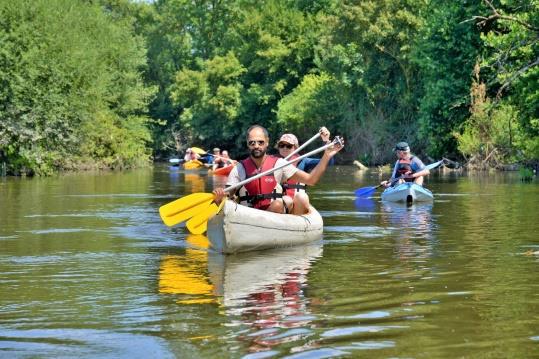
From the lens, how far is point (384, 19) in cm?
4844

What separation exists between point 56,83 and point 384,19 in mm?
16138

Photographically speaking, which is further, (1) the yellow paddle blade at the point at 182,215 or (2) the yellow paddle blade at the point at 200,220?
(2) the yellow paddle blade at the point at 200,220

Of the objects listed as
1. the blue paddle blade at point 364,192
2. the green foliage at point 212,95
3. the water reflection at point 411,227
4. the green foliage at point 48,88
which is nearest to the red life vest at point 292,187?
the water reflection at point 411,227

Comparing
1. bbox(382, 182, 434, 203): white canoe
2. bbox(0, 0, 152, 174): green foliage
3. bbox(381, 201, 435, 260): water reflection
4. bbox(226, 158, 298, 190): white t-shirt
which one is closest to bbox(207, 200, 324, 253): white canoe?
bbox(226, 158, 298, 190): white t-shirt

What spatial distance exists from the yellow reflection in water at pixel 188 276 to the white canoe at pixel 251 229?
331 millimetres

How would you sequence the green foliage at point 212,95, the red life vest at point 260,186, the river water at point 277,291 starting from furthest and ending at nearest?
the green foliage at point 212,95
the red life vest at point 260,186
the river water at point 277,291

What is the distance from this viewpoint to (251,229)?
12359mm

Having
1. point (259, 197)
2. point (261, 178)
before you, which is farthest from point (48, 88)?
point (261, 178)

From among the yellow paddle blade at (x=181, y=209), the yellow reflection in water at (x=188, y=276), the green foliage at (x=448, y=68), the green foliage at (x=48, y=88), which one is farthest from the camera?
the green foliage at (x=48, y=88)

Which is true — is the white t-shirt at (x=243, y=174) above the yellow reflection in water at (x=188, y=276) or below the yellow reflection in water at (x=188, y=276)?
above

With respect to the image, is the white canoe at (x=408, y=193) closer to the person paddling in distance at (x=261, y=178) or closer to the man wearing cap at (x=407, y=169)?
the man wearing cap at (x=407, y=169)

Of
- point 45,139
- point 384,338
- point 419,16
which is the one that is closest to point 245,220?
point 384,338

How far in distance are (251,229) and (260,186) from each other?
798 millimetres

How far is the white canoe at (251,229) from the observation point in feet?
39.8
